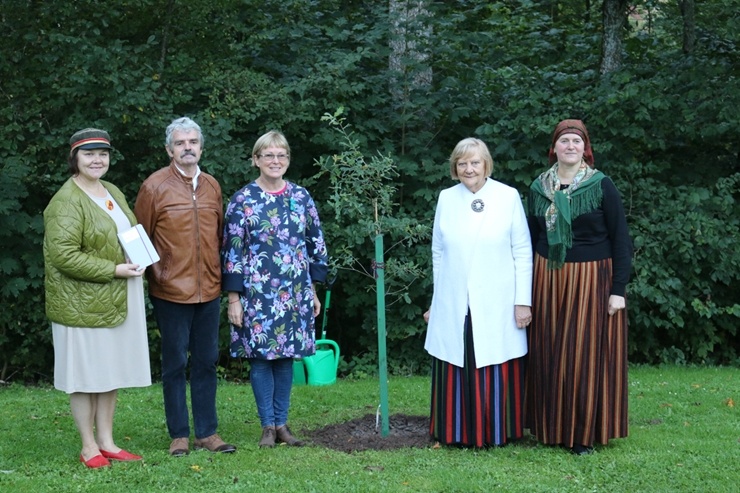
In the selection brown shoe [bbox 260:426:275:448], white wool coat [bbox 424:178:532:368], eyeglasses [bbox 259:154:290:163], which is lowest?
brown shoe [bbox 260:426:275:448]

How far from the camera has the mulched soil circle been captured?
5824 mm

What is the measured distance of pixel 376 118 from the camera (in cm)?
991

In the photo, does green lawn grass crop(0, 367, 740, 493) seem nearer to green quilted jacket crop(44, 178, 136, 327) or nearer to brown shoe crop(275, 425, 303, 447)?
brown shoe crop(275, 425, 303, 447)

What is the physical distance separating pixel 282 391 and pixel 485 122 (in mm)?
5174

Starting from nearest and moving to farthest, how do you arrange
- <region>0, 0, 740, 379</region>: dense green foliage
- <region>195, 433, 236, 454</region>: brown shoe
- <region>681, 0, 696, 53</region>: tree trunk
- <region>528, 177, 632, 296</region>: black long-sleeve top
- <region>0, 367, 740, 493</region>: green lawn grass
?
1. <region>0, 367, 740, 493</region>: green lawn grass
2. <region>528, 177, 632, 296</region>: black long-sleeve top
3. <region>195, 433, 236, 454</region>: brown shoe
4. <region>0, 0, 740, 379</region>: dense green foliage
5. <region>681, 0, 696, 53</region>: tree trunk

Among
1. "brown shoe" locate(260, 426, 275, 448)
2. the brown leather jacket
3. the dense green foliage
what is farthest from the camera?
the dense green foliage

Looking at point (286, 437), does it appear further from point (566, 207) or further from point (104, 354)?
point (566, 207)

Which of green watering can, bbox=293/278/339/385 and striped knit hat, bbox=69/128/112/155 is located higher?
striped knit hat, bbox=69/128/112/155

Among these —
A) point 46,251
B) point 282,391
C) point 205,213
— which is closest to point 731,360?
point 282,391

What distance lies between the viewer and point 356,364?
9.73 m

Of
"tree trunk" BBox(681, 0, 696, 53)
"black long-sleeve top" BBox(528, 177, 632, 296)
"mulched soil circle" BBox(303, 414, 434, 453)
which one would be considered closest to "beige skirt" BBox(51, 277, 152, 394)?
"mulched soil circle" BBox(303, 414, 434, 453)

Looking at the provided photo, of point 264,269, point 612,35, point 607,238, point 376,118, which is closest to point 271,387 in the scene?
point 264,269

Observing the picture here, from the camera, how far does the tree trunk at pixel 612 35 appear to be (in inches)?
390

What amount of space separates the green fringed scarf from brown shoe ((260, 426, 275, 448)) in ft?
6.49
